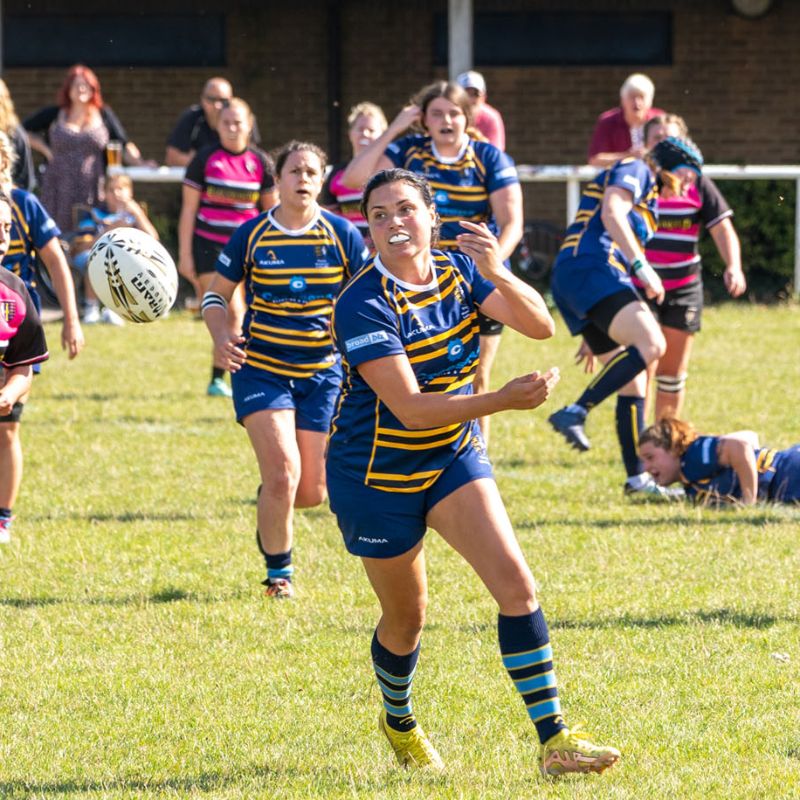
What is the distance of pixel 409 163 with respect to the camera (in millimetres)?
8562

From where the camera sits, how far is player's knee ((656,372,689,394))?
9703 mm

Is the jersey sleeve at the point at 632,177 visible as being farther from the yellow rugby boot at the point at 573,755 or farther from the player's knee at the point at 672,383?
the yellow rugby boot at the point at 573,755

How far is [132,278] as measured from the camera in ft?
21.1

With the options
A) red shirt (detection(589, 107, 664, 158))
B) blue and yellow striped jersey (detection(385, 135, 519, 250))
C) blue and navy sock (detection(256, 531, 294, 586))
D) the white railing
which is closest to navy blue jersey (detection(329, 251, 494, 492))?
blue and navy sock (detection(256, 531, 294, 586))

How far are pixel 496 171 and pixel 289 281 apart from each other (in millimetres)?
2052

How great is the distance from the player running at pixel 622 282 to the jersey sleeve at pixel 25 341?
3540mm

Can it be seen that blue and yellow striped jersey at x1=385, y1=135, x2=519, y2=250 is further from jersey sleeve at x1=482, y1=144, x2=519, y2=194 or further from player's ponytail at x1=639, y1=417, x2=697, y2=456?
player's ponytail at x1=639, y1=417, x2=697, y2=456

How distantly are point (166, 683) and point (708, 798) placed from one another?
82.5 inches

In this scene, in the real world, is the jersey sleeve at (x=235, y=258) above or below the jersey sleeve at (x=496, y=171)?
below

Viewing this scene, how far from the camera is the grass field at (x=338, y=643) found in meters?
4.68

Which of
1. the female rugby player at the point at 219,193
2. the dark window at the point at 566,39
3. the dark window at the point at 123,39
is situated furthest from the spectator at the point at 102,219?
the dark window at the point at 566,39

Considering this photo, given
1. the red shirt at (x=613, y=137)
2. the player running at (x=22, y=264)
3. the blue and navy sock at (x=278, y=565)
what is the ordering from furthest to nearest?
the red shirt at (x=613, y=137) < the player running at (x=22, y=264) < the blue and navy sock at (x=278, y=565)

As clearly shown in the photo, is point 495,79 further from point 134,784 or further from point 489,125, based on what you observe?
point 134,784

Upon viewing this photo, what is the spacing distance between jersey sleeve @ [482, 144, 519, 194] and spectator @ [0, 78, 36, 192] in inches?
98.2
